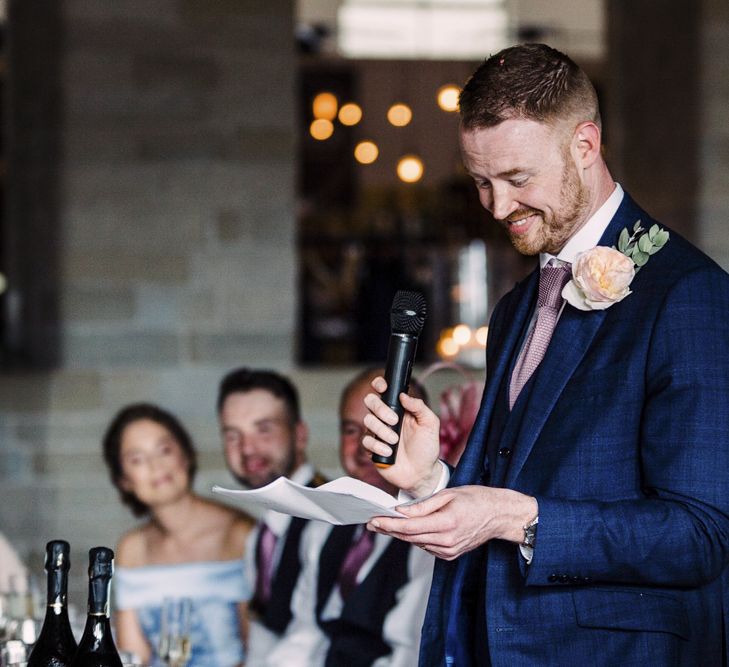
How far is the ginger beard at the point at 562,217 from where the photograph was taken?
1.69 meters

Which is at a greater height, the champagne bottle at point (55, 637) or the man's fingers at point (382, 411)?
the man's fingers at point (382, 411)

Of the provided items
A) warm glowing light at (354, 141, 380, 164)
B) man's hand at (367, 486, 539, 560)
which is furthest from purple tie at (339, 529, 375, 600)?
warm glowing light at (354, 141, 380, 164)

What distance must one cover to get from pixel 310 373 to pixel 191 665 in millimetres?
2010

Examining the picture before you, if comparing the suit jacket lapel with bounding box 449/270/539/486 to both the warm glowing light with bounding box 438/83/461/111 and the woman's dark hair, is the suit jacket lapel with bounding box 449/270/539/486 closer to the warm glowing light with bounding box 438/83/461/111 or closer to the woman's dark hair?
the woman's dark hair

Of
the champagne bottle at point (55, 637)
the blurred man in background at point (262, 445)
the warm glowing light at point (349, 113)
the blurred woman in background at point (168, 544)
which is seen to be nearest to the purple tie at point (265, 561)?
the blurred man in background at point (262, 445)

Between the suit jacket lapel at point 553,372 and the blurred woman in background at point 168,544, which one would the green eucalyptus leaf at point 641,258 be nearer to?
the suit jacket lapel at point 553,372

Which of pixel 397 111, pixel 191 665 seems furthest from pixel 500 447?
pixel 397 111

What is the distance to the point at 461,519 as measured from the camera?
1.50 m

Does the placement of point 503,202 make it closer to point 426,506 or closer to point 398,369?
point 398,369

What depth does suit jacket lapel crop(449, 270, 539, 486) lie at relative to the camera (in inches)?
72.9

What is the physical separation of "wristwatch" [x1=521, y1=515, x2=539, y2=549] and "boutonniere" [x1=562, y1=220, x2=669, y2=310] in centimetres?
30

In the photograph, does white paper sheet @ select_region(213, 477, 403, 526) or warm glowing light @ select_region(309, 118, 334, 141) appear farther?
warm glowing light @ select_region(309, 118, 334, 141)

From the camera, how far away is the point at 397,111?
8.37 m

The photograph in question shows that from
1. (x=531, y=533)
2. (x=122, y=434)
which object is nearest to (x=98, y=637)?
(x=531, y=533)
